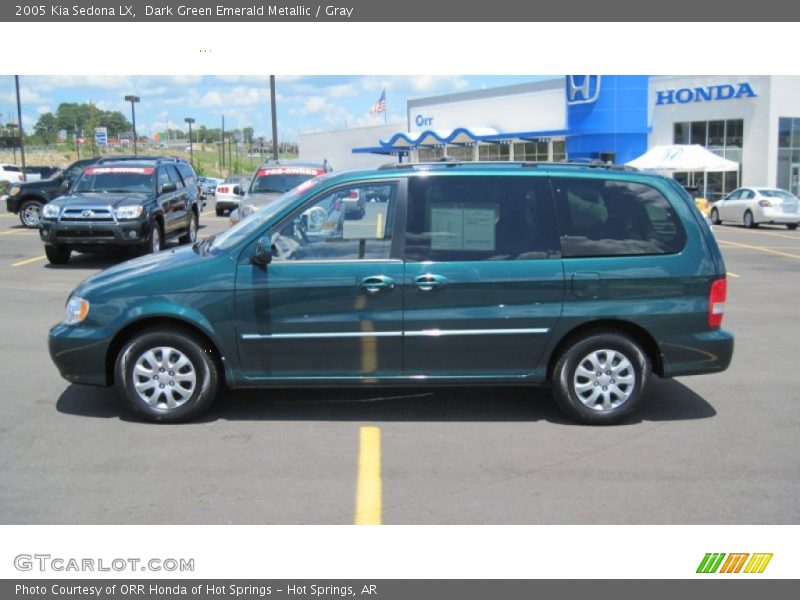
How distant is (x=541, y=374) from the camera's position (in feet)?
20.1

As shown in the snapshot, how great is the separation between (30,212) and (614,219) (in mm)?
20143

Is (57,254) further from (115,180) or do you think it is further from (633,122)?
(633,122)

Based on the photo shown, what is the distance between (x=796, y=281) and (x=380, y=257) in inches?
410

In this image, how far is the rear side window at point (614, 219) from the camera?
19.9 ft

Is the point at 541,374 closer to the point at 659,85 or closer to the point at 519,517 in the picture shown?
the point at 519,517

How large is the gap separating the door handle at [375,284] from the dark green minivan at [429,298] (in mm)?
16

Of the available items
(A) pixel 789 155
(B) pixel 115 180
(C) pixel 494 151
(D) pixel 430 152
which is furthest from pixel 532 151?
(B) pixel 115 180

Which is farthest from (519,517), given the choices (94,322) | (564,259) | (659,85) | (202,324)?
(659,85)

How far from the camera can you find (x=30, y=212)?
22.5 meters

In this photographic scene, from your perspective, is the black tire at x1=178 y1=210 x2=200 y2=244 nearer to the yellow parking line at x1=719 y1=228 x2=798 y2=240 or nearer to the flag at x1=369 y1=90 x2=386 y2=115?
the yellow parking line at x1=719 y1=228 x2=798 y2=240

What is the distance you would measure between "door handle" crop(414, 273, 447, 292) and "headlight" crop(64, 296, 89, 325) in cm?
240

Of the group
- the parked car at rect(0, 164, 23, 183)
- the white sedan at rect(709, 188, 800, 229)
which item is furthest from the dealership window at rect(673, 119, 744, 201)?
the parked car at rect(0, 164, 23, 183)

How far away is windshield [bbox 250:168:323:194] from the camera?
17047mm

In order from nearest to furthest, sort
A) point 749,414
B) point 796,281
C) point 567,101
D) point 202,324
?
point 202,324 < point 749,414 < point 796,281 < point 567,101
